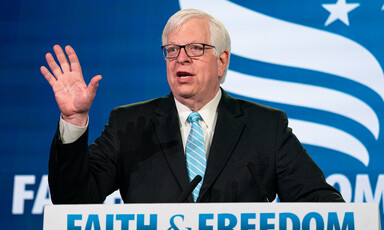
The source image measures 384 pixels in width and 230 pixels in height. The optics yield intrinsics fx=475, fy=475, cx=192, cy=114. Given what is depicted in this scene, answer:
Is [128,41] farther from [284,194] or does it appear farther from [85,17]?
[284,194]

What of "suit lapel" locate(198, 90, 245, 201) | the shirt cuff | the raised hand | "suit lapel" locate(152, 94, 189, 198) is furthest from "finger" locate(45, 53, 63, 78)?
"suit lapel" locate(198, 90, 245, 201)

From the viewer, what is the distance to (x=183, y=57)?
166 cm

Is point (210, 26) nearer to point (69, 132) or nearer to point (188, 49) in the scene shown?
point (188, 49)

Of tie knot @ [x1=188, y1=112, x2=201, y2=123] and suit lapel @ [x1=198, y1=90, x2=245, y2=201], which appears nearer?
suit lapel @ [x1=198, y1=90, x2=245, y2=201]

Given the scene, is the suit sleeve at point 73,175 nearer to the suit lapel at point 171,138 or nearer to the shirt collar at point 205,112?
the suit lapel at point 171,138

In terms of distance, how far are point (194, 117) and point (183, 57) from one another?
21 centimetres

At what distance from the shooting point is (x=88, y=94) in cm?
135

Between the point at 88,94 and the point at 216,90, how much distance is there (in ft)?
1.94

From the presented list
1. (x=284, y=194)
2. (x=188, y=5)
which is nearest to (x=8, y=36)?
(x=188, y=5)

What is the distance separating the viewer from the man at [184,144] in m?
1.38

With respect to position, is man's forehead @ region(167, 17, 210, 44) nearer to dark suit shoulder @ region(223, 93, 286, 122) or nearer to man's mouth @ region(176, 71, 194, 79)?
man's mouth @ region(176, 71, 194, 79)

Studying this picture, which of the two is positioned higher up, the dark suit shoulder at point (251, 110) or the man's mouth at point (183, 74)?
the man's mouth at point (183, 74)

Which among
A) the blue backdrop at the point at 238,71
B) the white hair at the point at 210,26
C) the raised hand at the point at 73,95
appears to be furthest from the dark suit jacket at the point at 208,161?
the blue backdrop at the point at 238,71

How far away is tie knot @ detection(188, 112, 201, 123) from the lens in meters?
1.66
